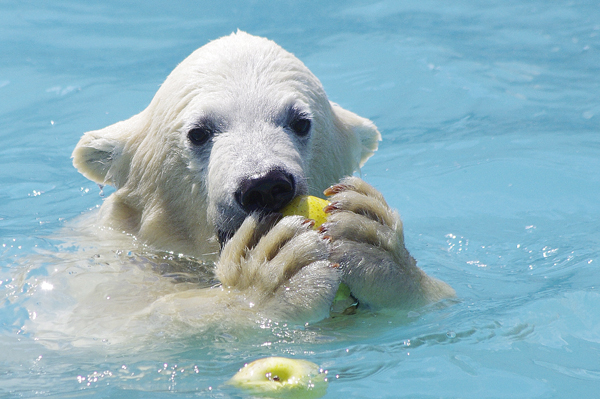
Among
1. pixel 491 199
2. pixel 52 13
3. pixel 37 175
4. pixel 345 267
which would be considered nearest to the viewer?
pixel 345 267

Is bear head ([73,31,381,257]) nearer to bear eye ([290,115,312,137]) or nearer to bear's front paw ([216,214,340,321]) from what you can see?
bear eye ([290,115,312,137])

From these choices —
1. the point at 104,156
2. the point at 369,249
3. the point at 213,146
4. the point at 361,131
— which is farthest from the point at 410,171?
the point at 369,249

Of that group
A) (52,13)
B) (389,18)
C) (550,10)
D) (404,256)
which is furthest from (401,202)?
(52,13)

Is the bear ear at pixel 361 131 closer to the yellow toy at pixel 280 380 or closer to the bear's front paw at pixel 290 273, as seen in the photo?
the bear's front paw at pixel 290 273

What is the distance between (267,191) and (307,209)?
0.22m

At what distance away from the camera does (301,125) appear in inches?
183

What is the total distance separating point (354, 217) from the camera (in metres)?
3.69

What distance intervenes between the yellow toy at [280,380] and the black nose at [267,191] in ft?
2.83

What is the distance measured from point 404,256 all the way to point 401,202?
3.55m

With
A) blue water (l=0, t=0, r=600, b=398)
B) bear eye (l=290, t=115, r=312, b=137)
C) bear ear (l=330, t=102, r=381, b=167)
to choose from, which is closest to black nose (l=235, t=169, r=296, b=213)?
blue water (l=0, t=0, r=600, b=398)

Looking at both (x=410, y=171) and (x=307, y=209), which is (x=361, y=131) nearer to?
(x=307, y=209)

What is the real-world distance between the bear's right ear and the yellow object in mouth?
1744 mm

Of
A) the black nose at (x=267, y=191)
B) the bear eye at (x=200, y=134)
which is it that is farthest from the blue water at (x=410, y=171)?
the bear eye at (x=200, y=134)

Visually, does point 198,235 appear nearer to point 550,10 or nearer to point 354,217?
point 354,217
